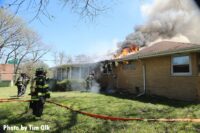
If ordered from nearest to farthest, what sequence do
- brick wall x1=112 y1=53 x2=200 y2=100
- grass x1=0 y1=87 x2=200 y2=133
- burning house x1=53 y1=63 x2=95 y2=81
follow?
grass x1=0 y1=87 x2=200 y2=133 < brick wall x1=112 y1=53 x2=200 y2=100 < burning house x1=53 y1=63 x2=95 y2=81

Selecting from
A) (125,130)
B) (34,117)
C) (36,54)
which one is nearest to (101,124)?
(125,130)

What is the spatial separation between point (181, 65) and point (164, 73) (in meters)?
1.53

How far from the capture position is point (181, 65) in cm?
1403

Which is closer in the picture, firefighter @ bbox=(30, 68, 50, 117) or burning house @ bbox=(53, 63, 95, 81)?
firefighter @ bbox=(30, 68, 50, 117)

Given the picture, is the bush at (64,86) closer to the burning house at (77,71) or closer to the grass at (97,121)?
the burning house at (77,71)

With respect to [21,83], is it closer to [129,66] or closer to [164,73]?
[129,66]

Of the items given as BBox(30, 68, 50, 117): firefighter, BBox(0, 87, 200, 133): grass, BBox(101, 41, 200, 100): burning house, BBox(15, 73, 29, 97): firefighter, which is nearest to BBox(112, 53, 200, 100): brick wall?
BBox(101, 41, 200, 100): burning house

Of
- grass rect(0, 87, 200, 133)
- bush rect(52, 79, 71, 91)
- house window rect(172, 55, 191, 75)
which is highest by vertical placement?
house window rect(172, 55, 191, 75)

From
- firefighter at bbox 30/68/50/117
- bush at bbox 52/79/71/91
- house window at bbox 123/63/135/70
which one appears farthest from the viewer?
bush at bbox 52/79/71/91

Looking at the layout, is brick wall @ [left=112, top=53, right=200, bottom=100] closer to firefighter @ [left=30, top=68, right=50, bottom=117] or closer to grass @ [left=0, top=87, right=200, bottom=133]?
grass @ [left=0, top=87, right=200, bottom=133]

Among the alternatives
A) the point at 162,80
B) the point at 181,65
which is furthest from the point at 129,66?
the point at 181,65

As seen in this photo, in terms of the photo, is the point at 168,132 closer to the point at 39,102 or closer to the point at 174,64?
the point at 39,102

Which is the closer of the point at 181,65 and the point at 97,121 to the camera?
the point at 97,121

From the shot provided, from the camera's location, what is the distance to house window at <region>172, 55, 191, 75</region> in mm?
13559
